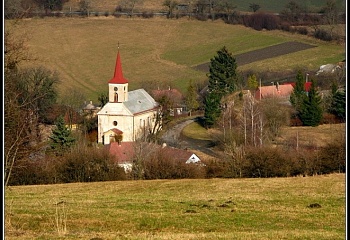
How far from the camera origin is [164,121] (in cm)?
6025

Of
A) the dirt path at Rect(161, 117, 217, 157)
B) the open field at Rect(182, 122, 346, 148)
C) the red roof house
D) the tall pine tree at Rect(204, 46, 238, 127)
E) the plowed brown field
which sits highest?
the plowed brown field

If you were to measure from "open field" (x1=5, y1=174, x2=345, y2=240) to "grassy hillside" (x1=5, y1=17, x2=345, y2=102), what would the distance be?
2050 inches

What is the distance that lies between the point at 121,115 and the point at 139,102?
3.27 metres

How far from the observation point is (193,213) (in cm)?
1552

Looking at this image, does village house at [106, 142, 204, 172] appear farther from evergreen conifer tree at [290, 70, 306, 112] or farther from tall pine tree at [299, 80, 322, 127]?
evergreen conifer tree at [290, 70, 306, 112]

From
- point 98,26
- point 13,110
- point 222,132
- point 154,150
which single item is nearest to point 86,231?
point 13,110

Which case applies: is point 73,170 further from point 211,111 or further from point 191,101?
point 191,101

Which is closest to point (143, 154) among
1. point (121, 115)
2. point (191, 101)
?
point (121, 115)

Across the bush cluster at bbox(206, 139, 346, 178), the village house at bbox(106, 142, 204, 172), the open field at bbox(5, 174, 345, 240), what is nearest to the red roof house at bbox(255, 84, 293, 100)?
the village house at bbox(106, 142, 204, 172)

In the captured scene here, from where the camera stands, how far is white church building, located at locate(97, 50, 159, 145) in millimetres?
58031

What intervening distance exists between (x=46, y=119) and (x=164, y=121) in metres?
9.29

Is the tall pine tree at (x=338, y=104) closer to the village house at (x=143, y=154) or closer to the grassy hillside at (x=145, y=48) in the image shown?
the village house at (x=143, y=154)

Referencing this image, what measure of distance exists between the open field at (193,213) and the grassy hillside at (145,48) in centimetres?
5208

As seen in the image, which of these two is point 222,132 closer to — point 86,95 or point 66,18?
point 86,95
